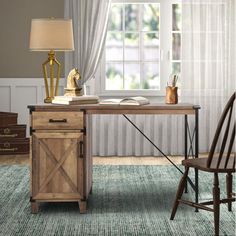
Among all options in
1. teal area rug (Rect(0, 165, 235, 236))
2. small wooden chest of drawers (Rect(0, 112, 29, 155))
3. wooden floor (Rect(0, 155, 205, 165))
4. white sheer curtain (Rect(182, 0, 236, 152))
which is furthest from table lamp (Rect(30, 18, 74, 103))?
white sheer curtain (Rect(182, 0, 236, 152))

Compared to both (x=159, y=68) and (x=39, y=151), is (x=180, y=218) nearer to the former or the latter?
(x=39, y=151)

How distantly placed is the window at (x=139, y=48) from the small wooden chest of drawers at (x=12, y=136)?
3.52ft

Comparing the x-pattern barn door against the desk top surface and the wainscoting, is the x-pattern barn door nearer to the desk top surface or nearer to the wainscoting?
the desk top surface

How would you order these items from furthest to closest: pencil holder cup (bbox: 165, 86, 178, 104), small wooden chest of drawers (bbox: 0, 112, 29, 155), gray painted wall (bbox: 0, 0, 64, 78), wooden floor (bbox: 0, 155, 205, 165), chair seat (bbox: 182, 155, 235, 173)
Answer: gray painted wall (bbox: 0, 0, 64, 78), small wooden chest of drawers (bbox: 0, 112, 29, 155), wooden floor (bbox: 0, 155, 205, 165), pencil holder cup (bbox: 165, 86, 178, 104), chair seat (bbox: 182, 155, 235, 173)

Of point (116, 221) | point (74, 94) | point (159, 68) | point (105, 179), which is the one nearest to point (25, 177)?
point (105, 179)

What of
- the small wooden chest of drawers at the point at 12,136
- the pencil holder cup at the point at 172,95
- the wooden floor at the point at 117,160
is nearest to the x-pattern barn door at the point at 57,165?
the pencil holder cup at the point at 172,95

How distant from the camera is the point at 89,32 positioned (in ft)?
23.9

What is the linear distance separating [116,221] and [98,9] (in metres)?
3.60

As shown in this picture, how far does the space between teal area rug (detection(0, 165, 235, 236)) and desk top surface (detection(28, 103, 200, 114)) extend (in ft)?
2.28

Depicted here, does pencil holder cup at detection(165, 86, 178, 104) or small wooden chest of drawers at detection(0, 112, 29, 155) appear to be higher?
pencil holder cup at detection(165, 86, 178, 104)

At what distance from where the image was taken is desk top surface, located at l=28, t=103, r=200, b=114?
177 inches

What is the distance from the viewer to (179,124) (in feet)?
24.4

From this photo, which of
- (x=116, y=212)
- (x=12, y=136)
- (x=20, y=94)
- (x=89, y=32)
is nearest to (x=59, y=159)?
(x=116, y=212)

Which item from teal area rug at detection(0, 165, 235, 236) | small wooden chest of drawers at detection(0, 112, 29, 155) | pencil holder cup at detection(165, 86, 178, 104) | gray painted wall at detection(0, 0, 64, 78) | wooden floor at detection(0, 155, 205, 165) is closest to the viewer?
teal area rug at detection(0, 165, 235, 236)
